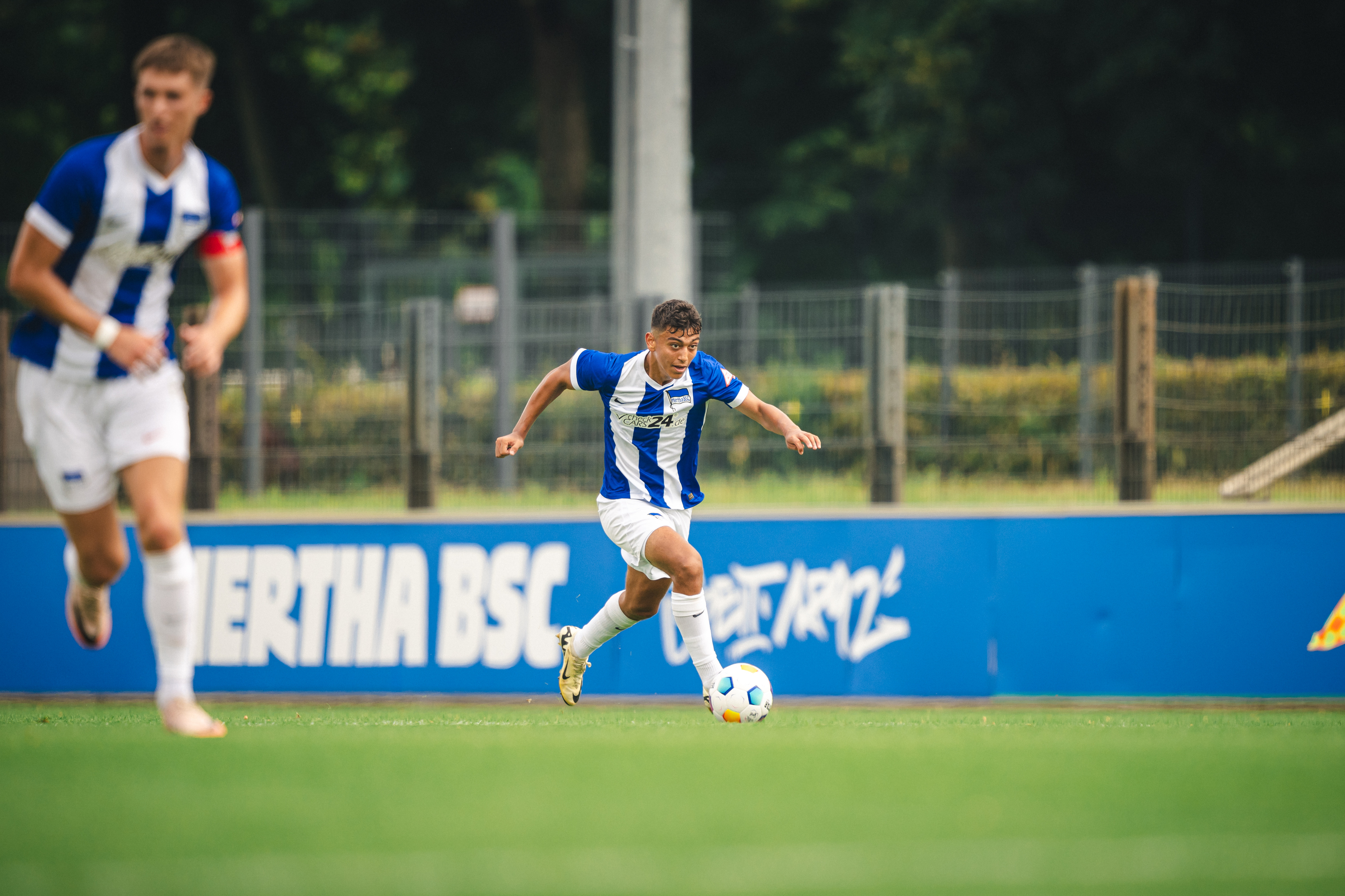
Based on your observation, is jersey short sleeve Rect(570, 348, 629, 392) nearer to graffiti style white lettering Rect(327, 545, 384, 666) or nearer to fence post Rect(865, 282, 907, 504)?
graffiti style white lettering Rect(327, 545, 384, 666)

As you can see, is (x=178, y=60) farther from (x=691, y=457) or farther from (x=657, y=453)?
(x=691, y=457)

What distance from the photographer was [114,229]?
5309 millimetres

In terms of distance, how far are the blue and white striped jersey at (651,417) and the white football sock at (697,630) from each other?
531 mm

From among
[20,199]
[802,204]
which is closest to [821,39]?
[802,204]

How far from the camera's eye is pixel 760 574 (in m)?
9.68

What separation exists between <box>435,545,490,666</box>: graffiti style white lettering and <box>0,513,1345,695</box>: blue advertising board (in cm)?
1

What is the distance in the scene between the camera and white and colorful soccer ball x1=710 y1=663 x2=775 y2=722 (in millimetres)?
7293

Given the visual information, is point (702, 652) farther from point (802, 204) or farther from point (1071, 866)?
point (802, 204)

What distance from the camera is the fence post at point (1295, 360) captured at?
36.8 feet

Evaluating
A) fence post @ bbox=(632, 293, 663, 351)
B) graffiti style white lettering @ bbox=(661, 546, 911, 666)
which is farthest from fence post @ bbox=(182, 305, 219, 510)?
graffiti style white lettering @ bbox=(661, 546, 911, 666)

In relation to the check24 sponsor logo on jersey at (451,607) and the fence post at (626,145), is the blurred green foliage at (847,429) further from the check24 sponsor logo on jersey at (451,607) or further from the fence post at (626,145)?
the fence post at (626,145)

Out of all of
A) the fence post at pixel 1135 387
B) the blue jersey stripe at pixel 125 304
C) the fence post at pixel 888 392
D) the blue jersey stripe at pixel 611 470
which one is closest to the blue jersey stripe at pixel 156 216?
the blue jersey stripe at pixel 125 304

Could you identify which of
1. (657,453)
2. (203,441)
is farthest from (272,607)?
(657,453)

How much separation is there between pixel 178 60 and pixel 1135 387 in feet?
23.0
